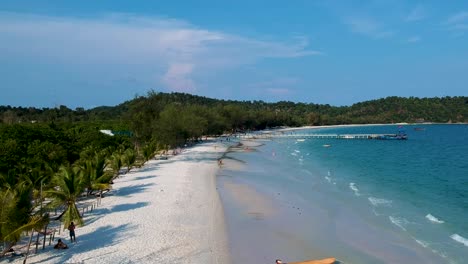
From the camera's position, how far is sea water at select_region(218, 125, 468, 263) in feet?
68.9

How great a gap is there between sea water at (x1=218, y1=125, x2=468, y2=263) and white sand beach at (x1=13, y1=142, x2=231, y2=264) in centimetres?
132

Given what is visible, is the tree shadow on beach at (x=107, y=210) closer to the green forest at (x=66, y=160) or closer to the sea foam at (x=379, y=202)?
the green forest at (x=66, y=160)

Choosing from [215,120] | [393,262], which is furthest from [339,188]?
[215,120]

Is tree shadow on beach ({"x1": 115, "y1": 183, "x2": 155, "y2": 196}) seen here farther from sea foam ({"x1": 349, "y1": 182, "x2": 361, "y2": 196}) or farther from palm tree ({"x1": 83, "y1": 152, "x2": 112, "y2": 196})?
sea foam ({"x1": 349, "y1": 182, "x2": 361, "y2": 196})

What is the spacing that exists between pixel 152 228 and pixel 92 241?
353 centimetres

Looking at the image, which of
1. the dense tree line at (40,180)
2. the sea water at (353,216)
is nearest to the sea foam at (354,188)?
the sea water at (353,216)

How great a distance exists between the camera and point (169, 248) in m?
20.3

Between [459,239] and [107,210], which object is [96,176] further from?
[459,239]

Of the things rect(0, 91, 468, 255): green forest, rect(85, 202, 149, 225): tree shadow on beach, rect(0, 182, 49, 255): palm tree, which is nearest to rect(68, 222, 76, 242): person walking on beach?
rect(0, 91, 468, 255): green forest

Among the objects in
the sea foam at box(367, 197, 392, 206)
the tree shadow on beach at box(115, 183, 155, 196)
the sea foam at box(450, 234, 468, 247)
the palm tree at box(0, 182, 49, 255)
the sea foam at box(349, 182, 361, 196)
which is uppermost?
the palm tree at box(0, 182, 49, 255)

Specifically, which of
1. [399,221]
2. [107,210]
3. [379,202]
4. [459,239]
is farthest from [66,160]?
[459,239]

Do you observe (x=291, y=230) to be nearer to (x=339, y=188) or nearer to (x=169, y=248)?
(x=169, y=248)

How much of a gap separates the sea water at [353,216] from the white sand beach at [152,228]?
1.32m

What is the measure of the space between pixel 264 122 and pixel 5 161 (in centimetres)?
14215
